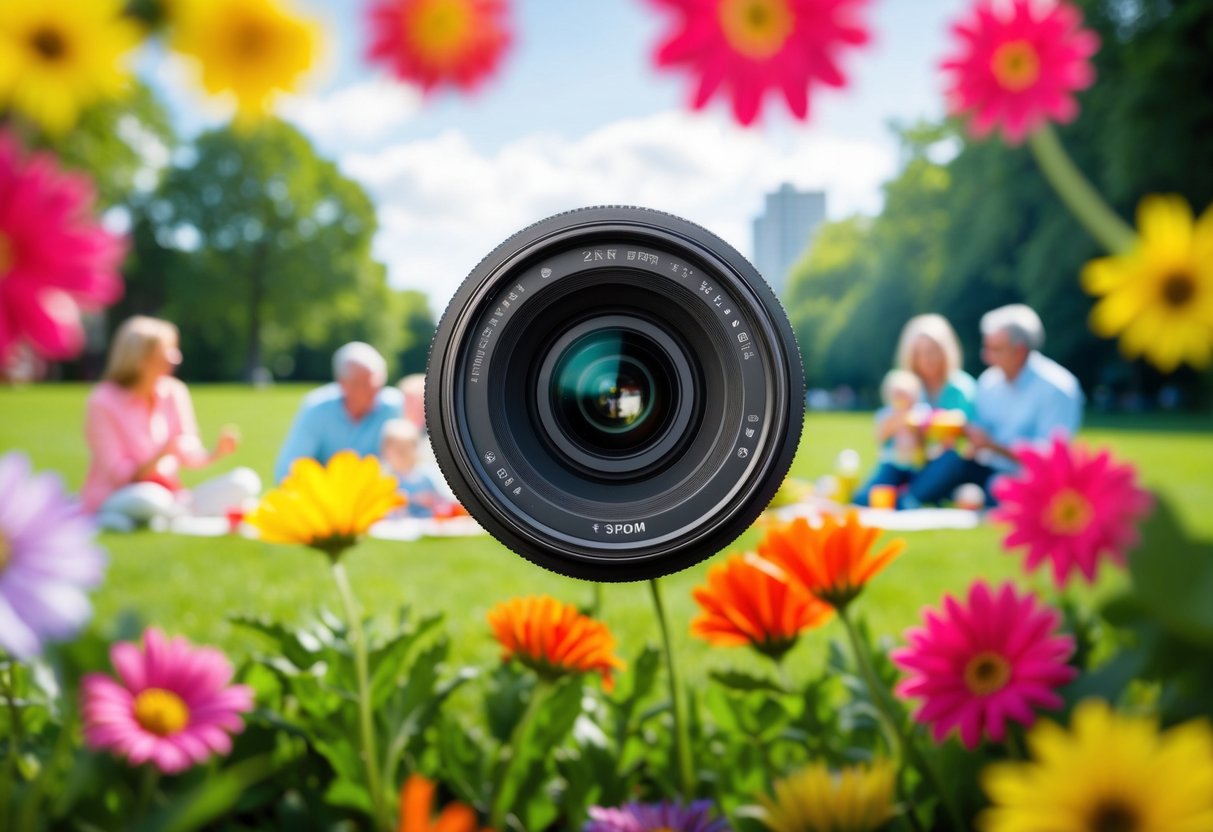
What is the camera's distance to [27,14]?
1.39ft

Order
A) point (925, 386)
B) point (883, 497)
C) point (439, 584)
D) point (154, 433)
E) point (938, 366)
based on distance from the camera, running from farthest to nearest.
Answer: point (883, 497) < point (925, 386) < point (938, 366) < point (154, 433) < point (439, 584)

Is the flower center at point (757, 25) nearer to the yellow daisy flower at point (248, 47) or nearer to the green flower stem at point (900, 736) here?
the yellow daisy flower at point (248, 47)

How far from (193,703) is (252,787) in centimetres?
37

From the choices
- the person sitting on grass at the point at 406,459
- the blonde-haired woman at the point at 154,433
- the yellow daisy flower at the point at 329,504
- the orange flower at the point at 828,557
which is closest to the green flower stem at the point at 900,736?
the orange flower at the point at 828,557

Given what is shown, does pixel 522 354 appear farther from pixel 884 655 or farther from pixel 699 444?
pixel 884 655

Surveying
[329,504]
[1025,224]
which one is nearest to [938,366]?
[329,504]

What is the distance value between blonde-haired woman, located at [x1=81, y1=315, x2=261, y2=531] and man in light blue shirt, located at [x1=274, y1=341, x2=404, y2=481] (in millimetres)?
497

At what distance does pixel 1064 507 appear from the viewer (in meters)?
0.76

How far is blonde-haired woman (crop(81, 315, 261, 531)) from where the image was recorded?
3746 mm

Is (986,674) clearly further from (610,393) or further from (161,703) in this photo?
(161,703)

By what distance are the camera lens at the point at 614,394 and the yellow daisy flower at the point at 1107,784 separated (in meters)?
0.40

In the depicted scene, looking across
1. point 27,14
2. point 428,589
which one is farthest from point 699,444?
point 428,589

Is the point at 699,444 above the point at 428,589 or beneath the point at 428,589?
above

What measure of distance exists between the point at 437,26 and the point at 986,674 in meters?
0.57
